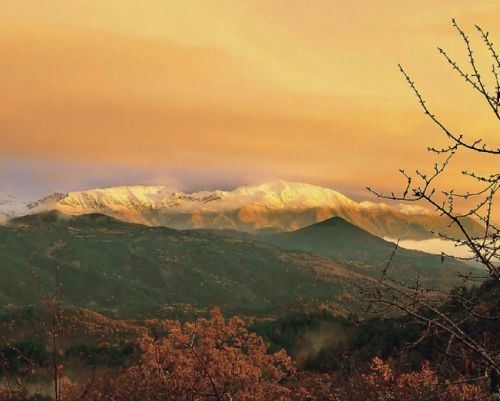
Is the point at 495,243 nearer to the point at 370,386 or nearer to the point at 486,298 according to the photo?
the point at 486,298

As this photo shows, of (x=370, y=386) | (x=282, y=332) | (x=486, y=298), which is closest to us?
(x=486, y=298)

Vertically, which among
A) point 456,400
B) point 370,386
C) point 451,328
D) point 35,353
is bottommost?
point 35,353

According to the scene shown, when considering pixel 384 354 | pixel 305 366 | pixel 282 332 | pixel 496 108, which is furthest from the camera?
pixel 282 332

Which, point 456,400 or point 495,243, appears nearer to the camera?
point 495,243

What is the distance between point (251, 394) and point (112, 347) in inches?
5165

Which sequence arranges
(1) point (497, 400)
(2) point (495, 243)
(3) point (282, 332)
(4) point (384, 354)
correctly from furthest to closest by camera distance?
(3) point (282, 332), (4) point (384, 354), (2) point (495, 243), (1) point (497, 400)

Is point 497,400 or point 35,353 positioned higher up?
point 497,400

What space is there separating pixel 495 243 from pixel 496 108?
4.93ft

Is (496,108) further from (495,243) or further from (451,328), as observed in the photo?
(451,328)

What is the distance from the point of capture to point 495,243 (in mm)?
6609

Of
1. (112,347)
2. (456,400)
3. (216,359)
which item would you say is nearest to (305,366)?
(112,347)

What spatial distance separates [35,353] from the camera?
16675 cm

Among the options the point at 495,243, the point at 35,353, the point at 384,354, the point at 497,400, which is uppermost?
the point at 495,243

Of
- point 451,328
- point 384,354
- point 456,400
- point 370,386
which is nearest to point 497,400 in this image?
point 451,328
